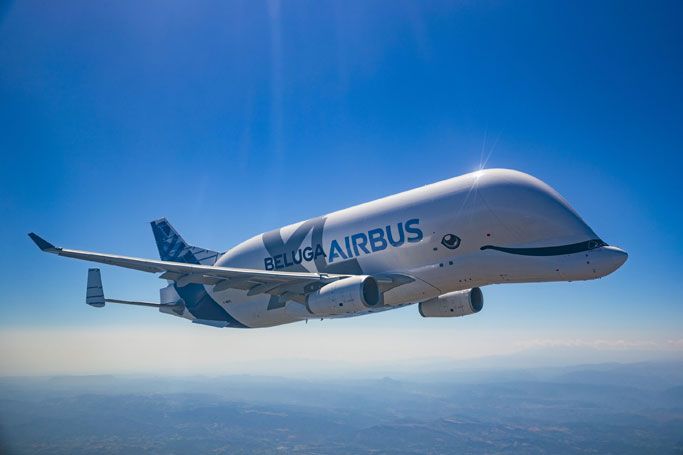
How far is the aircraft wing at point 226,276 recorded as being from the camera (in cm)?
1855

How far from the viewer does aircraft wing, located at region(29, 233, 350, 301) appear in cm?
1855

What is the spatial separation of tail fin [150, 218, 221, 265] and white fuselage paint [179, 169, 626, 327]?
47.8 feet

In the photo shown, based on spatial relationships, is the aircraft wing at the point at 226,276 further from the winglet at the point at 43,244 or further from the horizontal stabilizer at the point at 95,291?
the horizontal stabilizer at the point at 95,291

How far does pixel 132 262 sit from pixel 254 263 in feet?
30.4

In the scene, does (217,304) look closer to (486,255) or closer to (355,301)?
(355,301)

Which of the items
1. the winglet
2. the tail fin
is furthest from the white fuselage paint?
the tail fin

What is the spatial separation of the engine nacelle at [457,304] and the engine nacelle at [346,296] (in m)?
7.51

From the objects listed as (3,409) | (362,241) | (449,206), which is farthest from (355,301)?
(3,409)

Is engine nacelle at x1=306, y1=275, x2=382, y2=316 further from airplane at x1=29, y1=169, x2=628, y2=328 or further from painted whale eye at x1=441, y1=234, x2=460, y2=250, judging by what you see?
painted whale eye at x1=441, y1=234, x2=460, y2=250

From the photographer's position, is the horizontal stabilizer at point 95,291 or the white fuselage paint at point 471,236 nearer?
the white fuselage paint at point 471,236

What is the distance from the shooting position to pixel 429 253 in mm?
19594

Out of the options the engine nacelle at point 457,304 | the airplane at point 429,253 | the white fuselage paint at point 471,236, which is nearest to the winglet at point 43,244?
the airplane at point 429,253

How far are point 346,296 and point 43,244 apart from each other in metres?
12.8

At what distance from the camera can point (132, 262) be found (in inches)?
749
